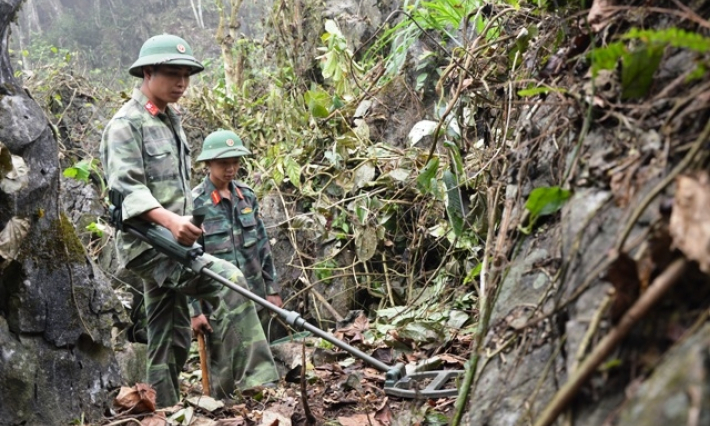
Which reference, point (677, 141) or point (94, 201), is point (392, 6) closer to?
point (94, 201)

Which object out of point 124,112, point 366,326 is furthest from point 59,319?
point 366,326

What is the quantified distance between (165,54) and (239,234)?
177 cm

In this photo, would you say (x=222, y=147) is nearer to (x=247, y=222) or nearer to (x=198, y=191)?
(x=198, y=191)

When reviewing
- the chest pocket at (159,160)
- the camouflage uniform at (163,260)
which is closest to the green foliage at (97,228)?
the camouflage uniform at (163,260)

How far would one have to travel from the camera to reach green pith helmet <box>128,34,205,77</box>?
4.37m

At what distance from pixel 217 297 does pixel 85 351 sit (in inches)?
37.0

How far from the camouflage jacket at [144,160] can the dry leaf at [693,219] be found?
3293 millimetres

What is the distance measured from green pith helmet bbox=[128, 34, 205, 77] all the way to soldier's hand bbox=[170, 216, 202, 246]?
3.45 ft

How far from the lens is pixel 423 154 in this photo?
5.90 m

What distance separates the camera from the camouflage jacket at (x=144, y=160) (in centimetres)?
421

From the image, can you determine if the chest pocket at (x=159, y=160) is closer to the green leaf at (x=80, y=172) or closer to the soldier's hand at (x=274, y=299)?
the soldier's hand at (x=274, y=299)

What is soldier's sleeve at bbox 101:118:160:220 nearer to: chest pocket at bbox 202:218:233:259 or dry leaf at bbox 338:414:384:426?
chest pocket at bbox 202:218:233:259

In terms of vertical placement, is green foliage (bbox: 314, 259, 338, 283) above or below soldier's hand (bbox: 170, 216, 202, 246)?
below

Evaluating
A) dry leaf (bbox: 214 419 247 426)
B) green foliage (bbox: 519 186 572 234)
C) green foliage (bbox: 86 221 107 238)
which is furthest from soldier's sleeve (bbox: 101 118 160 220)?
green foliage (bbox: 86 221 107 238)
